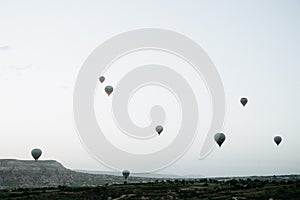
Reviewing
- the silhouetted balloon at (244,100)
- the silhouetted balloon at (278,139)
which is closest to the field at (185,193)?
the silhouetted balloon at (244,100)

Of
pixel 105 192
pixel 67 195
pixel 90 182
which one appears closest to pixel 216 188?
pixel 105 192

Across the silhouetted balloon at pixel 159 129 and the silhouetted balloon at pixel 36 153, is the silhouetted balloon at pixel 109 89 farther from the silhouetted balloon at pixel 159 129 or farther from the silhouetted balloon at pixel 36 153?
the silhouetted balloon at pixel 36 153

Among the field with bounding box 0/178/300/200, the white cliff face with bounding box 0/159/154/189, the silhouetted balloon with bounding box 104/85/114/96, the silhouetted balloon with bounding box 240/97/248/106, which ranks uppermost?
the silhouetted balloon with bounding box 104/85/114/96

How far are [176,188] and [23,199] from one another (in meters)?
24.5

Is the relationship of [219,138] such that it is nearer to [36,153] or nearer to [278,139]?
[278,139]

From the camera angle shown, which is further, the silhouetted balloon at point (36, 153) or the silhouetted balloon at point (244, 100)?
the silhouetted balloon at point (36, 153)

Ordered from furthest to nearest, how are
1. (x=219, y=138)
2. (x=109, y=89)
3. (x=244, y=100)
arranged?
(x=109, y=89) < (x=244, y=100) < (x=219, y=138)

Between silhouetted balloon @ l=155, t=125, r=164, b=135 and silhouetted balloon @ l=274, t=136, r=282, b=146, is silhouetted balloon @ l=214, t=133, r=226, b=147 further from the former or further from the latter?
silhouetted balloon @ l=155, t=125, r=164, b=135

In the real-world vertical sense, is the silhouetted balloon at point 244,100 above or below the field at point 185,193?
above

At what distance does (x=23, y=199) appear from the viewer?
60.8 m

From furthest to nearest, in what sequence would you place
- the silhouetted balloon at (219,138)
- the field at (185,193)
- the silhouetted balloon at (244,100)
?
the silhouetted balloon at (244,100) → the silhouetted balloon at (219,138) → the field at (185,193)

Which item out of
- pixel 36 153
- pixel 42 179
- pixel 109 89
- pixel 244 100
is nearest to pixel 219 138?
pixel 244 100

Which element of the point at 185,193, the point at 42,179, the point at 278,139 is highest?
the point at 278,139

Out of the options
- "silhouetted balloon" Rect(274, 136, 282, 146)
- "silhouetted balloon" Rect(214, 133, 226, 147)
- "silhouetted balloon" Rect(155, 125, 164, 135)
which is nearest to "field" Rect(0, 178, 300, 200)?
"silhouetted balloon" Rect(214, 133, 226, 147)
